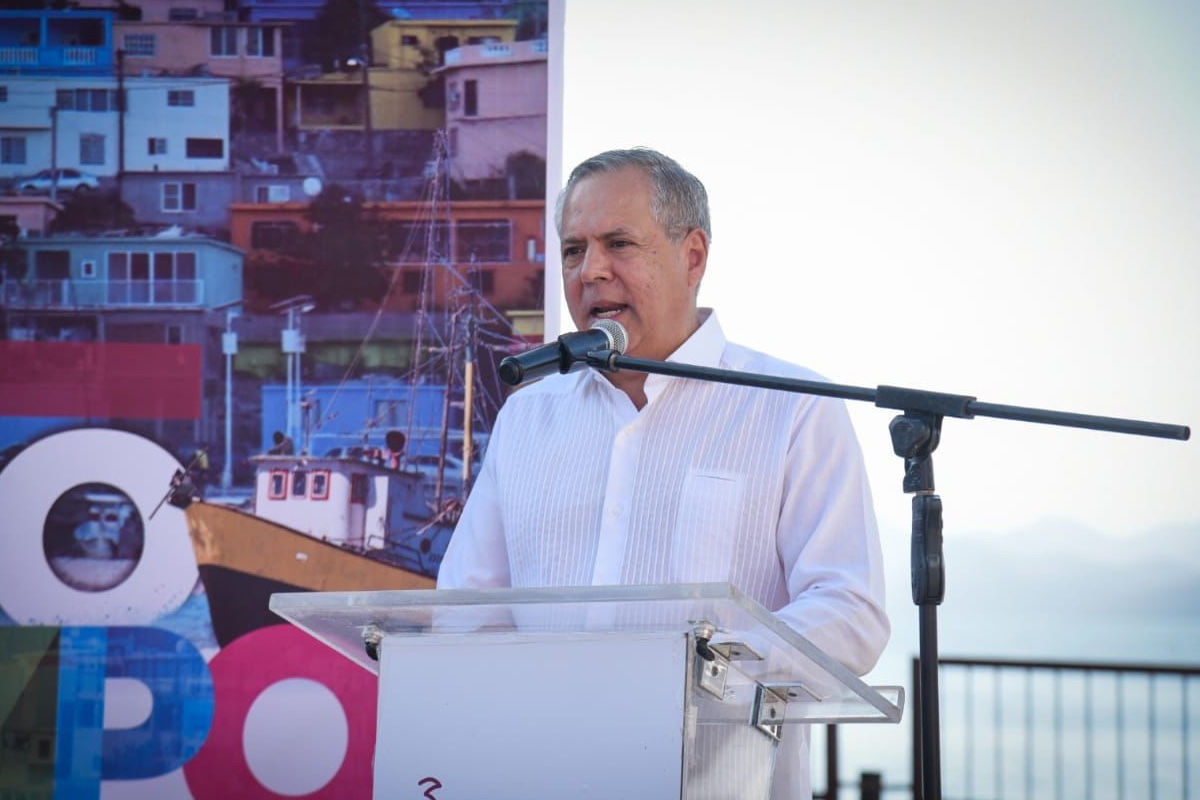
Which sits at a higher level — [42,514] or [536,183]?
[536,183]

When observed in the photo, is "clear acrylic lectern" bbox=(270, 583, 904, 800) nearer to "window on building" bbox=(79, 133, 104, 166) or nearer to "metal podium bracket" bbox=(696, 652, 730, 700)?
"metal podium bracket" bbox=(696, 652, 730, 700)

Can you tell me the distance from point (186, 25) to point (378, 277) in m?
0.85

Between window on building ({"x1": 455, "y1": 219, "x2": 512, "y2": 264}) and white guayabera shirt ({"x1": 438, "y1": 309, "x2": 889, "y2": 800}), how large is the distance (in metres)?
0.87

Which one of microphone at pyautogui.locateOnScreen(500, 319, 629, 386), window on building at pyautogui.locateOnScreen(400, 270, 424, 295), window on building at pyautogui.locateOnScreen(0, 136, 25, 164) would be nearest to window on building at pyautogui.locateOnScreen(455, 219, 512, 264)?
window on building at pyautogui.locateOnScreen(400, 270, 424, 295)

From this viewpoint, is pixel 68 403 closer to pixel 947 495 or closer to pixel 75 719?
pixel 75 719

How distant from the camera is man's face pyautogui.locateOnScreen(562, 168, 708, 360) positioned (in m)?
2.67

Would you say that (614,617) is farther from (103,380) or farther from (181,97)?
(181,97)

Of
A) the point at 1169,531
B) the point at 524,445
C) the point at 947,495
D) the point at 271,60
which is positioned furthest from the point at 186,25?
the point at 1169,531

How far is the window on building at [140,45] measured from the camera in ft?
12.3

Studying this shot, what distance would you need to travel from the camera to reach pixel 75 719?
3.53m

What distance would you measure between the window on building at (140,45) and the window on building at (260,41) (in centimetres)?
25

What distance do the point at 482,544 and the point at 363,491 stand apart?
0.84m

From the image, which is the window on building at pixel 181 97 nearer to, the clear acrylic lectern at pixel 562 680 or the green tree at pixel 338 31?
the green tree at pixel 338 31

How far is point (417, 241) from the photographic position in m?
3.65
